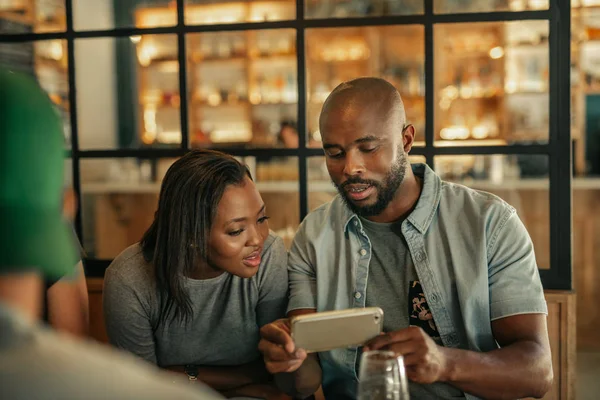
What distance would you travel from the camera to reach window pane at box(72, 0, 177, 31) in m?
2.16

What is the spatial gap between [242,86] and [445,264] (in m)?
4.75

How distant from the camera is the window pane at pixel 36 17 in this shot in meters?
2.20

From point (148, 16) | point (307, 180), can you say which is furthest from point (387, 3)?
point (148, 16)

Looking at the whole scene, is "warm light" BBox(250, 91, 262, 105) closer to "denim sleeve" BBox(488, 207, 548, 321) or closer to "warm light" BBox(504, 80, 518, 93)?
"warm light" BBox(504, 80, 518, 93)

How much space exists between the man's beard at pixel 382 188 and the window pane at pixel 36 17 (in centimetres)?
119

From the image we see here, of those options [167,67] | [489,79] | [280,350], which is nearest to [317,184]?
[280,350]

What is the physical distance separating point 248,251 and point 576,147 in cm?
456

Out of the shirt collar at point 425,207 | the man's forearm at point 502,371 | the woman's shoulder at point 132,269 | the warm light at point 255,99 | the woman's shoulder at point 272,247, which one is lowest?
the man's forearm at point 502,371

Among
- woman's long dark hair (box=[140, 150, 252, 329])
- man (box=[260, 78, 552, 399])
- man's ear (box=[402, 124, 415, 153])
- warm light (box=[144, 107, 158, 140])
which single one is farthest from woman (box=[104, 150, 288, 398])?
warm light (box=[144, 107, 158, 140])

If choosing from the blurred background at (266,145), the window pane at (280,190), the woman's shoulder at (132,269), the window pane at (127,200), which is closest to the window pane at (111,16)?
the blurred background at (266,145)

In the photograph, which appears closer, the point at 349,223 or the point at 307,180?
the point at 349,223

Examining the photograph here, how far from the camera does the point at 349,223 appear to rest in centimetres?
173

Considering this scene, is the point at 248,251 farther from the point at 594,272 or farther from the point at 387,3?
the point at 594,272

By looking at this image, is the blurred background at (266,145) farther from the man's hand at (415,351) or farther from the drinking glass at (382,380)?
the man's hand at (415,351)
